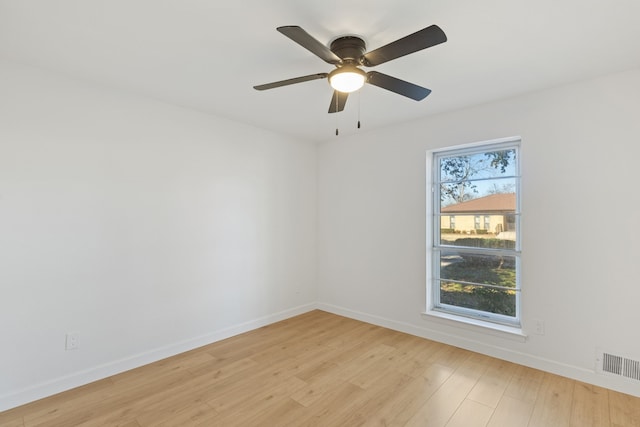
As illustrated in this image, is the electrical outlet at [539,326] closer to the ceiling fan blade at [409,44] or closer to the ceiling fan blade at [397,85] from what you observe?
the ceiling fan blade at [397,85]

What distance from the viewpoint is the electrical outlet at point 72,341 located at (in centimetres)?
245

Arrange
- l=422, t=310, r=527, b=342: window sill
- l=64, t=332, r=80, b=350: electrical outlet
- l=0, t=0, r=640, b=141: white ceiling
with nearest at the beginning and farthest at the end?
l=0, t=0, r=640, b=141: white ceiling < l=64, t=332, r=80, b=350: electrical outlet < l=422, t=310, r=527, b=342: window sill

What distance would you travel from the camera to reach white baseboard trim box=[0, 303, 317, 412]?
2246 millimetres

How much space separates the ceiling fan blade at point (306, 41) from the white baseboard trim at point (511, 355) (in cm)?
297

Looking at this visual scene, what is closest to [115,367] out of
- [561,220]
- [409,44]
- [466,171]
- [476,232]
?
[409,44]

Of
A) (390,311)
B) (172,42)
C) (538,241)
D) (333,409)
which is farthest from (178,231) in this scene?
(538,241)

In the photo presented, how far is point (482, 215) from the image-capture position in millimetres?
3244

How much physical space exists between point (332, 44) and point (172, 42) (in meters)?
1.07

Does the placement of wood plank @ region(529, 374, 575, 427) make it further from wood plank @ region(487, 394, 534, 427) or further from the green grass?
the green grass

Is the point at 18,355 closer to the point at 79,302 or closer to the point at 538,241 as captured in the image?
the point at 79,302

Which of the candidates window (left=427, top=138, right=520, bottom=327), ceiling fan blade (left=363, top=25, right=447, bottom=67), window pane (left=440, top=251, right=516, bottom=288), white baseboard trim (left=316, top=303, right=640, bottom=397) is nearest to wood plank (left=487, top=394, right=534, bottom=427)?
white baseboard trim (left=316, top=303, right=640, bottom=397)

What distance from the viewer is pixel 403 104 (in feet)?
10.1

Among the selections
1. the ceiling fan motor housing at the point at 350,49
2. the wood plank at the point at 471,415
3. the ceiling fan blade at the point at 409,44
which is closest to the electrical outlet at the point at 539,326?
the wood plank at the point at 471,415

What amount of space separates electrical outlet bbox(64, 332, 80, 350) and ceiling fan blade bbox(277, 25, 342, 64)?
279cm
